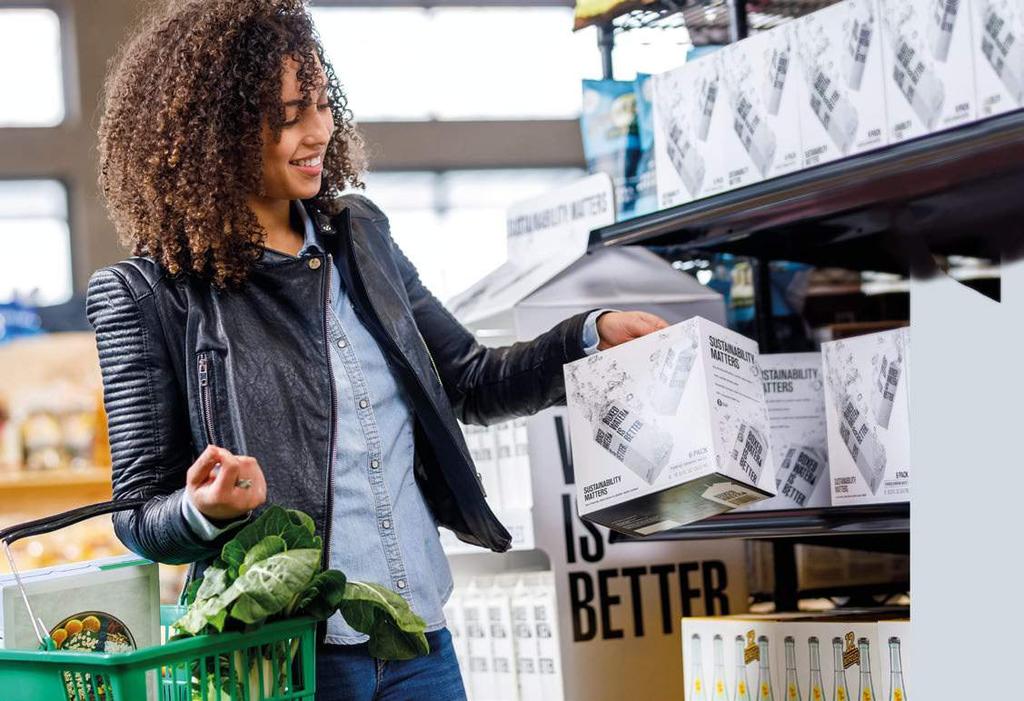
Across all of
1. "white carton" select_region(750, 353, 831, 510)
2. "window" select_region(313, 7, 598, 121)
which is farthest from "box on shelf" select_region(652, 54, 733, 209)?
"window" select_region(313, 7, 598, 121)

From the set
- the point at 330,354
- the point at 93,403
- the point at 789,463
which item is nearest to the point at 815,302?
the point at 789,463

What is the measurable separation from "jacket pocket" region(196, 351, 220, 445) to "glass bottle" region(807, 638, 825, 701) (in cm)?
104

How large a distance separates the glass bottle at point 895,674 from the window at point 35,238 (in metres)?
6.47

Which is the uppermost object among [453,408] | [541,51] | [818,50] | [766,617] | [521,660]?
[541,51]

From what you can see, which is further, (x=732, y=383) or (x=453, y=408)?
(x=453, y=408)

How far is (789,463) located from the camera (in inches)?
92.4

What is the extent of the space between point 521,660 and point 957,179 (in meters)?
1.42

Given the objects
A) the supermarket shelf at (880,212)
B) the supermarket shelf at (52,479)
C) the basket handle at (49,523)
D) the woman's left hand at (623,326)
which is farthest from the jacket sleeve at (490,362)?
the supermarket shelf at (52,479)

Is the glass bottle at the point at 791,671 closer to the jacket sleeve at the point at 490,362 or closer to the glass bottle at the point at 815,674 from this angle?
the glass bottle at the point at 815,674

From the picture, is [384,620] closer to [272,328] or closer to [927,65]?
[272,328]

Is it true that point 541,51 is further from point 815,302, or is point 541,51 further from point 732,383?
point 732,383

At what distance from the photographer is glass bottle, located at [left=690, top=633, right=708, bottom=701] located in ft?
7.65

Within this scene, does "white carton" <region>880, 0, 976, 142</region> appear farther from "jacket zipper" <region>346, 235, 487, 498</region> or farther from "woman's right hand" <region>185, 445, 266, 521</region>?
"woman's right hand" <region>185, 445, 266, 521</region>

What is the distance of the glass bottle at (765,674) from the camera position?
2250 millimetres
